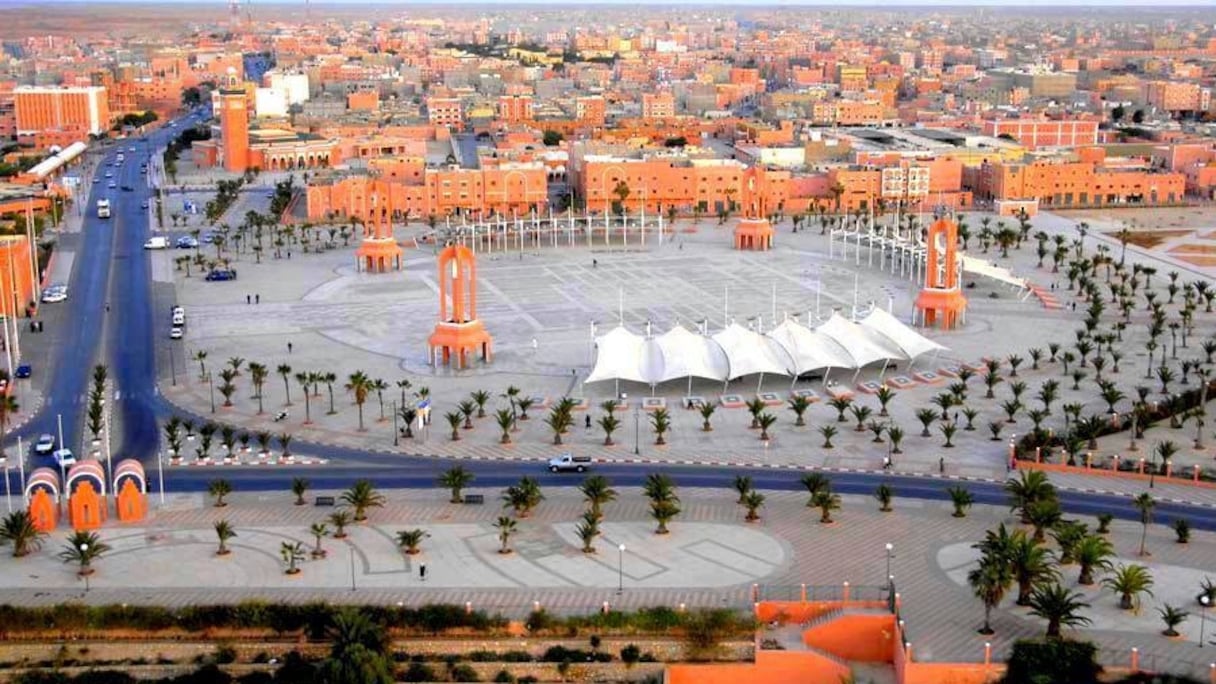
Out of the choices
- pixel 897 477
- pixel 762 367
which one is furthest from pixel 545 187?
pixel 897 477

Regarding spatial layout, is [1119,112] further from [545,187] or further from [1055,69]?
[545,187]

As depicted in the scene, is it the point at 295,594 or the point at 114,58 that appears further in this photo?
the point at 114,58

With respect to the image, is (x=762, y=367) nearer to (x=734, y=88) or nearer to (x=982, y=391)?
(x=982, y=391)

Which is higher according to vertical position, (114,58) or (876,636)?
(114,58)

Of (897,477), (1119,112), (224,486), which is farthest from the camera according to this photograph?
(1119,112)

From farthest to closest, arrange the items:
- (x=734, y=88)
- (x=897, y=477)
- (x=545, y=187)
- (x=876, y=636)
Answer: (x=734, y=88) → (x=545, y=187) → (x=897, y=477) → (x=876, y=636)
